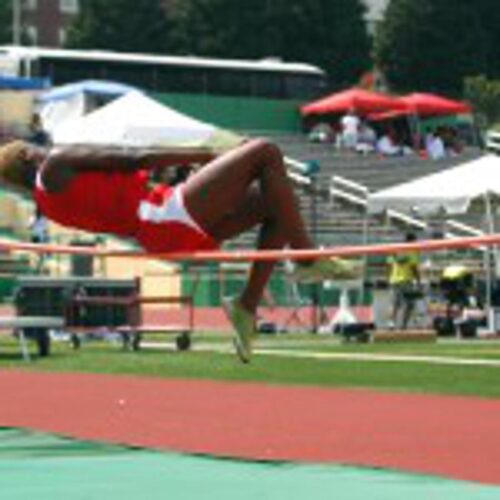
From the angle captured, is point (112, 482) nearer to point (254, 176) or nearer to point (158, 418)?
point (254, 176)

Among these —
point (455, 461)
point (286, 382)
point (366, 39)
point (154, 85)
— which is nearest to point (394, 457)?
point (455, 461)

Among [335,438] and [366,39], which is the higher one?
[366,39]

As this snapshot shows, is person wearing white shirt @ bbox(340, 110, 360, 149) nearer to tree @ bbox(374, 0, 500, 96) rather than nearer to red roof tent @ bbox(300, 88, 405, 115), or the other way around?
red roof tent @ bbox(300, 88, 405, 115)

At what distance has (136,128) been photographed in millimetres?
26500

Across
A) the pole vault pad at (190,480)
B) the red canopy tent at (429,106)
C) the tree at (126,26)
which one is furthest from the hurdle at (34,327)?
the tree at (126,26)

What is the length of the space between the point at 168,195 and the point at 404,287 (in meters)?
13.4

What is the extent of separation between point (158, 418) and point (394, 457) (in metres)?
2.44

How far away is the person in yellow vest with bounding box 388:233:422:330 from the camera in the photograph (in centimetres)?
2158

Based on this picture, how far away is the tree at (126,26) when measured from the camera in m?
64.7

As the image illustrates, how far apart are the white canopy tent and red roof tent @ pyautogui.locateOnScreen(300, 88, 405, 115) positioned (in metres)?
19.8

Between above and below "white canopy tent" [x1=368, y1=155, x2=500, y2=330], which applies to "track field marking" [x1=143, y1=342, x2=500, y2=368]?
below

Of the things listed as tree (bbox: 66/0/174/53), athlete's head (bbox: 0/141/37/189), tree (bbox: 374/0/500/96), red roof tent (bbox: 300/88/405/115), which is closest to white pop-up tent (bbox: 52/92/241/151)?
red roof tent (bbox: 300/88/405/115)

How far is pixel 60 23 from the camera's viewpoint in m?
88.4

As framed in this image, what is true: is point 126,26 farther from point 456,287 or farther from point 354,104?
point 456,287
